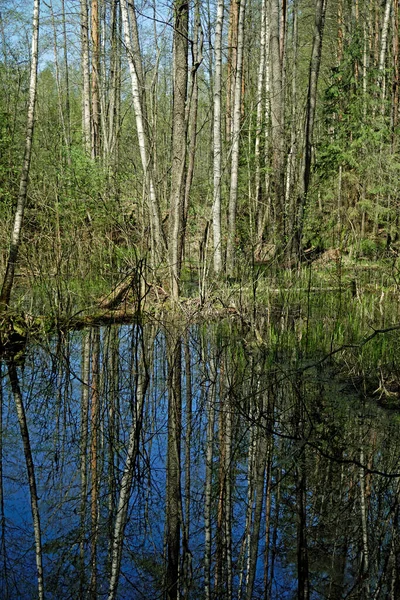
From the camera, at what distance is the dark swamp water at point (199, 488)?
2.11 m

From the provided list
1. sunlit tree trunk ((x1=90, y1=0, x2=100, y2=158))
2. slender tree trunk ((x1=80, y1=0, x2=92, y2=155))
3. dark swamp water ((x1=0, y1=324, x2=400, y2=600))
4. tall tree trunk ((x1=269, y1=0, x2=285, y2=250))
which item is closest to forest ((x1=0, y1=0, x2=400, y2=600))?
dark swamp water ((x1=0, y1=324, x2=400, y2=600))

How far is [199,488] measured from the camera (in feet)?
9.11

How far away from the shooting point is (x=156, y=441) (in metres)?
3.39

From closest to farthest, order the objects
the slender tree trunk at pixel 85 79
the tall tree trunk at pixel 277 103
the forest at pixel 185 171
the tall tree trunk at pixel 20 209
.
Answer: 1. the tall tree trunk at pixel 20 209
2. the forest at pixel 185 171
3. the tall tree trunk at pixel 277 103
4. the slender tree trunk at pixel 85 79

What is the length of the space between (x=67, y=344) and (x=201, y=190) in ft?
31.2

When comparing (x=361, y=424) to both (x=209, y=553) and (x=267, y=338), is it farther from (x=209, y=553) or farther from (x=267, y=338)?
(x=267, y=338)

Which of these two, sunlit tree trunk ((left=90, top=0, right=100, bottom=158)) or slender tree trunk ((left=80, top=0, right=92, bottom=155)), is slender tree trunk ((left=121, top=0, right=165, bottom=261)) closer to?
slender tree trunk ((left=80, top=0, right=92, bottom=155))

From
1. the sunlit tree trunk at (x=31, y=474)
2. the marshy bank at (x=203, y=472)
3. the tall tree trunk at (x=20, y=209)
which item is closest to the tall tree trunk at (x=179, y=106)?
the tall tree trunk at (x=20, y=209)

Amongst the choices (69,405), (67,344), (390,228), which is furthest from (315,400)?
(390,228)

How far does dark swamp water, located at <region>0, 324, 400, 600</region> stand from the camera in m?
2.11

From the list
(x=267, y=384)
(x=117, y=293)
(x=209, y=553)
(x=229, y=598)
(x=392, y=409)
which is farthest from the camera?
(x=117, y=293)

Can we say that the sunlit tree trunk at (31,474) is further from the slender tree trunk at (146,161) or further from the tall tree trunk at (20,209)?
the slender tree trunk at (146,161)

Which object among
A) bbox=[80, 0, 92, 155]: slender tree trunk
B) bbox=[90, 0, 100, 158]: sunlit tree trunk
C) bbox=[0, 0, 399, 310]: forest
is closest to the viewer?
bbox=[0, 0, 399, 310]: forest

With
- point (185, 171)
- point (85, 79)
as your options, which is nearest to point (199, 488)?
point (185, 171)
